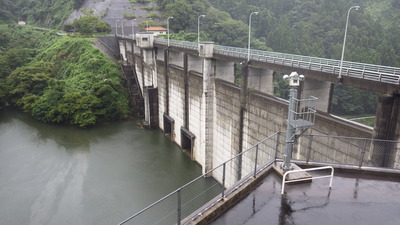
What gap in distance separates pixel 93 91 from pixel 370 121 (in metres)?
47.0

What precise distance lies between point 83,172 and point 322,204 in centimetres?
2224

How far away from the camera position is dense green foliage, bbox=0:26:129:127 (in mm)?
38188

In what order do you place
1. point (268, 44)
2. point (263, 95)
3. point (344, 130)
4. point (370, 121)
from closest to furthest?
point (344, 130) → point (263, 95) → point (370, 121) → point (268, 44)

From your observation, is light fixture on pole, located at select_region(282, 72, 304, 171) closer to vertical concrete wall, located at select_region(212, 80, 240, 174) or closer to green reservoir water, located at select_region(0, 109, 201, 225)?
vertical concrete wall, located at select_region(212, 80, 240, 174)

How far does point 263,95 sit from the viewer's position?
19.9m

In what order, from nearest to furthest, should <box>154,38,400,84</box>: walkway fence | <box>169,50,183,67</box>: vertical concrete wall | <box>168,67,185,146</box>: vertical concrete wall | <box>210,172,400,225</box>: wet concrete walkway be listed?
<box>210,172,400,225</box>: wet concrete walkway < <box>154,38,400,84</box>: walkway fence < <box>168,67,185,146</box>: vertical concrete wall < <box>169,50,183,67</box>: vertical concrete wall

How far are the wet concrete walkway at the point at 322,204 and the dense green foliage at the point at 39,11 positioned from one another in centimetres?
9216

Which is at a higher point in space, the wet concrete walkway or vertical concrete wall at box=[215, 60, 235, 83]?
vertical concrete wall at box=[215, 60, 235, 83]

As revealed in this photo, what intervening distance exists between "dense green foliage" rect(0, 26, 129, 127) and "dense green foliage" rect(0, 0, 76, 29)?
130ft

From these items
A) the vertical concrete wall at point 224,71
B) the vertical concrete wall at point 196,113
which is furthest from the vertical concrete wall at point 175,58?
the vertical concrete wall at point 224,71

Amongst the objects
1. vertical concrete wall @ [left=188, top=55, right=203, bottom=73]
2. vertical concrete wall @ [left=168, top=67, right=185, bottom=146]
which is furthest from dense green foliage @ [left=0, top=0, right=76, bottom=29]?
vertical concrete wall @ [left=188, top=55, right=203, bottom=73]

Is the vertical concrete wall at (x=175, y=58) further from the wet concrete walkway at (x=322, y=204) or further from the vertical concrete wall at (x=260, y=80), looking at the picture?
the wet concrete walkway at (x=322, y=204)

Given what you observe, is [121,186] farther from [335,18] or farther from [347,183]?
[335,18]

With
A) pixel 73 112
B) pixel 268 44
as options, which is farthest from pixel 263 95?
pixel 268 44
